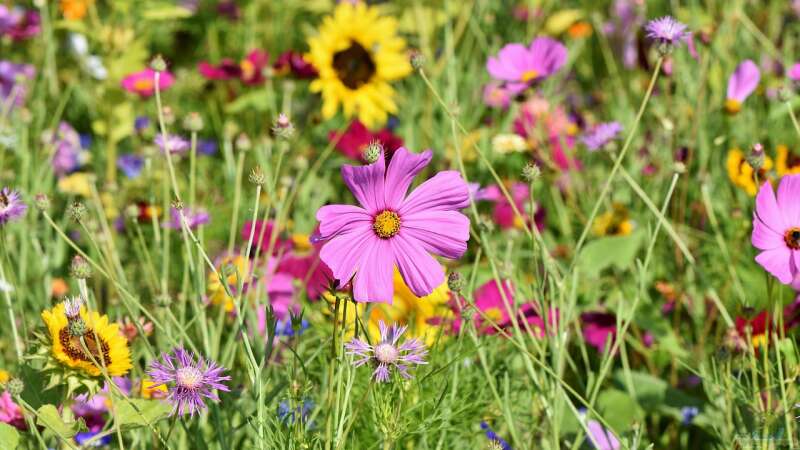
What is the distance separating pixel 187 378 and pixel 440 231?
23cm

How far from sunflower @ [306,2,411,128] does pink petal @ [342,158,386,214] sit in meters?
0.91

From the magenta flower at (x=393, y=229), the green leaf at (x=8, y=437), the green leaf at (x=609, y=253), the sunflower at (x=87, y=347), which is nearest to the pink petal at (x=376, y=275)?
the magenta flower at (x=393, y=229)

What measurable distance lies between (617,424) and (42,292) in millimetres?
818

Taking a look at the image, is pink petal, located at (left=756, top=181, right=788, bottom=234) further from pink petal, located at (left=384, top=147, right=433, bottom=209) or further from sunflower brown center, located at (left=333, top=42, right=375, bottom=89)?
sunflower brown center, located at (left=333, top=42, right=375, bottom=89)

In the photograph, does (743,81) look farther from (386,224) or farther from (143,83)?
(143,83)

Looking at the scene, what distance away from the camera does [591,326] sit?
1.24m

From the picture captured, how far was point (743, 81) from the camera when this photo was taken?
1343 mm

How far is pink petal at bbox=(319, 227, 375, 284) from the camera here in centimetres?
73

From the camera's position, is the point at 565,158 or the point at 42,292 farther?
the point at 565,158

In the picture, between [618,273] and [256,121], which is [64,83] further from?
[618,273]

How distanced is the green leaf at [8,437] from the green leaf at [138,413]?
9cm

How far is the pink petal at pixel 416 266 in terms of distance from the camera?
754 mm

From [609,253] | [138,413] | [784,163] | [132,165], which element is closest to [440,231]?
[138,413]

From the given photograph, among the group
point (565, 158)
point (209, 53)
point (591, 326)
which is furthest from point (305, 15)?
point (591, 326)
